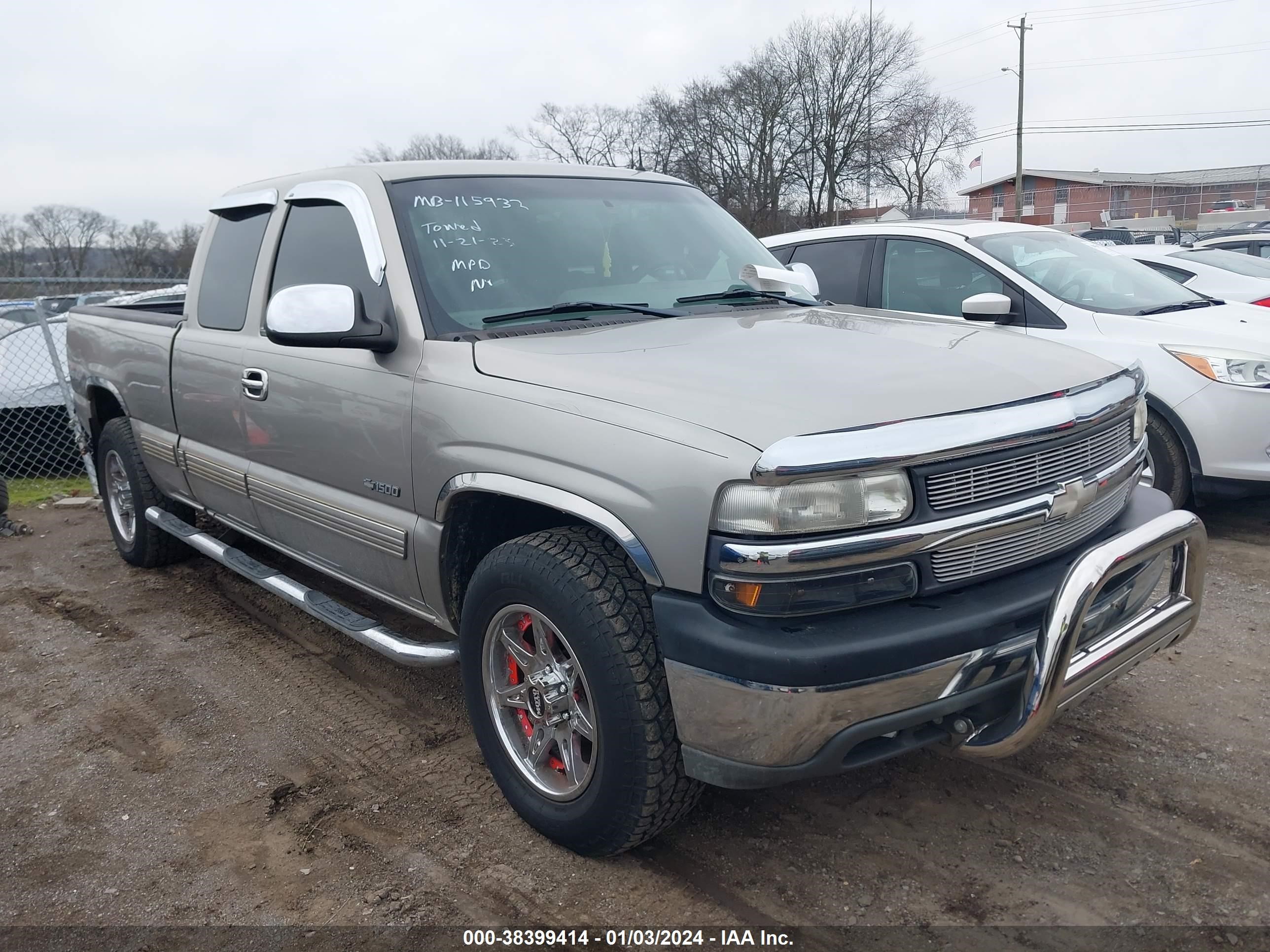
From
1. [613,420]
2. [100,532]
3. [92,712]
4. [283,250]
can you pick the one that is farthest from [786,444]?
[100,532]

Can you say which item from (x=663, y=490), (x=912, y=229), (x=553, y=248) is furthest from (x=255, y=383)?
(x=912, y=229)

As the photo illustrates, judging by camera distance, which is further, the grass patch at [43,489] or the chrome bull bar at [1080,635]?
the grass patch at [43,489]

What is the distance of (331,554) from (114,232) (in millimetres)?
26516

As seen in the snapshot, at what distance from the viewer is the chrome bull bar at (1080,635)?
90.3 inches

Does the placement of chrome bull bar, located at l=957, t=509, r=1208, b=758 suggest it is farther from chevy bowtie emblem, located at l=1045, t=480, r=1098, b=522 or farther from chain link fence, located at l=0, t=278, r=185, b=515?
chain link fence, located at l=0, t=278, r=185, b=515

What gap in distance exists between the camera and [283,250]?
3.91 metres

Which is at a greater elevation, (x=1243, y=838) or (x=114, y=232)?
(x=114, y=232)

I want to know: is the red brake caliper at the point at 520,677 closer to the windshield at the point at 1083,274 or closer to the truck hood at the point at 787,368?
the truck hood at the point at 787,368

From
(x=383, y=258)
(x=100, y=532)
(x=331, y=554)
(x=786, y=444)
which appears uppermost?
(x=383, y=258)

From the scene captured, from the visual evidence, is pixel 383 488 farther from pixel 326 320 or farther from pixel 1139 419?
pixel 1139 419

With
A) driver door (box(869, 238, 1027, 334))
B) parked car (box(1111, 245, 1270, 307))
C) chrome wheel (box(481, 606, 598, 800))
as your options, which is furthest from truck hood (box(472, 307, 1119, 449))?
parked car (box(1111, 245, 1270, 307))

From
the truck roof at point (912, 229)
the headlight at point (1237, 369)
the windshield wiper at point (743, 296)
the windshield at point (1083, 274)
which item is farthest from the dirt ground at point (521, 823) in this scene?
the truck roof at point (912, 229)

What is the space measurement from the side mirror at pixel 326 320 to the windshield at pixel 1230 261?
9.71 meters

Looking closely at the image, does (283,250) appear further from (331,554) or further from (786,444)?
(786,444)
